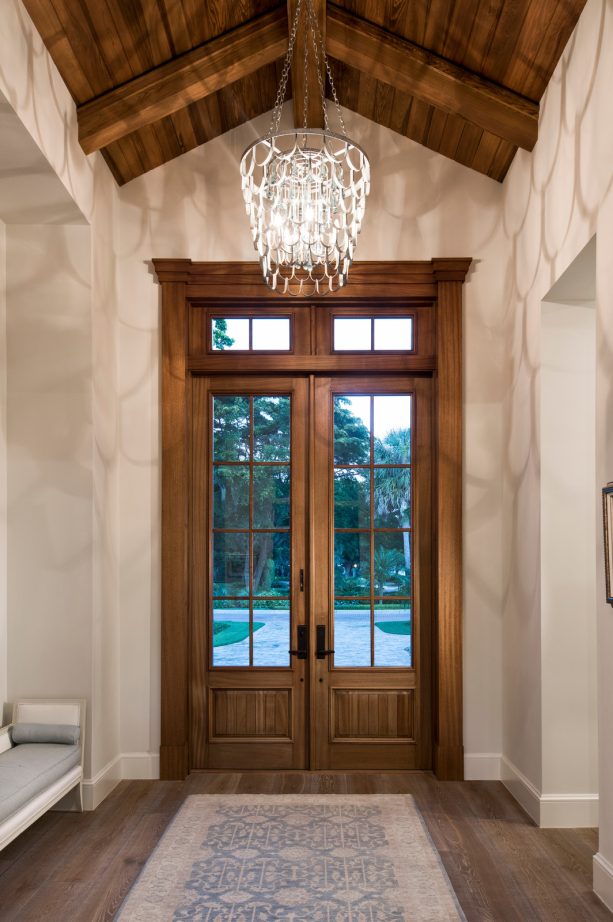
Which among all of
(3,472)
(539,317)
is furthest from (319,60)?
(3,472)

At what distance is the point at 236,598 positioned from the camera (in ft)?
15.8

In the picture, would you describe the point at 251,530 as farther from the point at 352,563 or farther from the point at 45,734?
the point at 45,734

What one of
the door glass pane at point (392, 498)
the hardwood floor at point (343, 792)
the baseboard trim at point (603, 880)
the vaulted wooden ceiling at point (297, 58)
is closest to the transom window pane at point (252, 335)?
the door glass pane at point (392, 498)

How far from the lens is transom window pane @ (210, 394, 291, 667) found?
4805 mm

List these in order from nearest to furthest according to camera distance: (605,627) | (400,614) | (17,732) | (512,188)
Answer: (605,627), (17,732), (512,188), (400,614)

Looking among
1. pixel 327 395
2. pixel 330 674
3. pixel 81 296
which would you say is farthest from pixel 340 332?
pixel 330 674

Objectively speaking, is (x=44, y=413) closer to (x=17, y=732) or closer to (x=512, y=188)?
(x=17, y=732)

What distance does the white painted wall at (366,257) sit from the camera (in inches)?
183

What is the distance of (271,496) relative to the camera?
4.86 m

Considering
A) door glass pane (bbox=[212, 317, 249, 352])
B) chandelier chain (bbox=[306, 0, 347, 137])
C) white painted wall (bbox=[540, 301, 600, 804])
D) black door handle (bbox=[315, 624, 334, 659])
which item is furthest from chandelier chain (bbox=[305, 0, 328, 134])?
black door handle (bbox=[315, 624, 334, 659])

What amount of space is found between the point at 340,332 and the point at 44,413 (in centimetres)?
177

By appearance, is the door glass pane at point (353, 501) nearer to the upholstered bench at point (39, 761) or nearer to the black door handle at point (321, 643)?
the black door handle at point (321, 643)

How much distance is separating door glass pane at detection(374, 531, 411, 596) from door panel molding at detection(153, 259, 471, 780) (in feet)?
0.55

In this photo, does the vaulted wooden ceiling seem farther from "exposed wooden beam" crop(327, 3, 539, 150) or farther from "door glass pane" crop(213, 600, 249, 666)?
"door glass pane" crop(213, 600, 249, 666)
